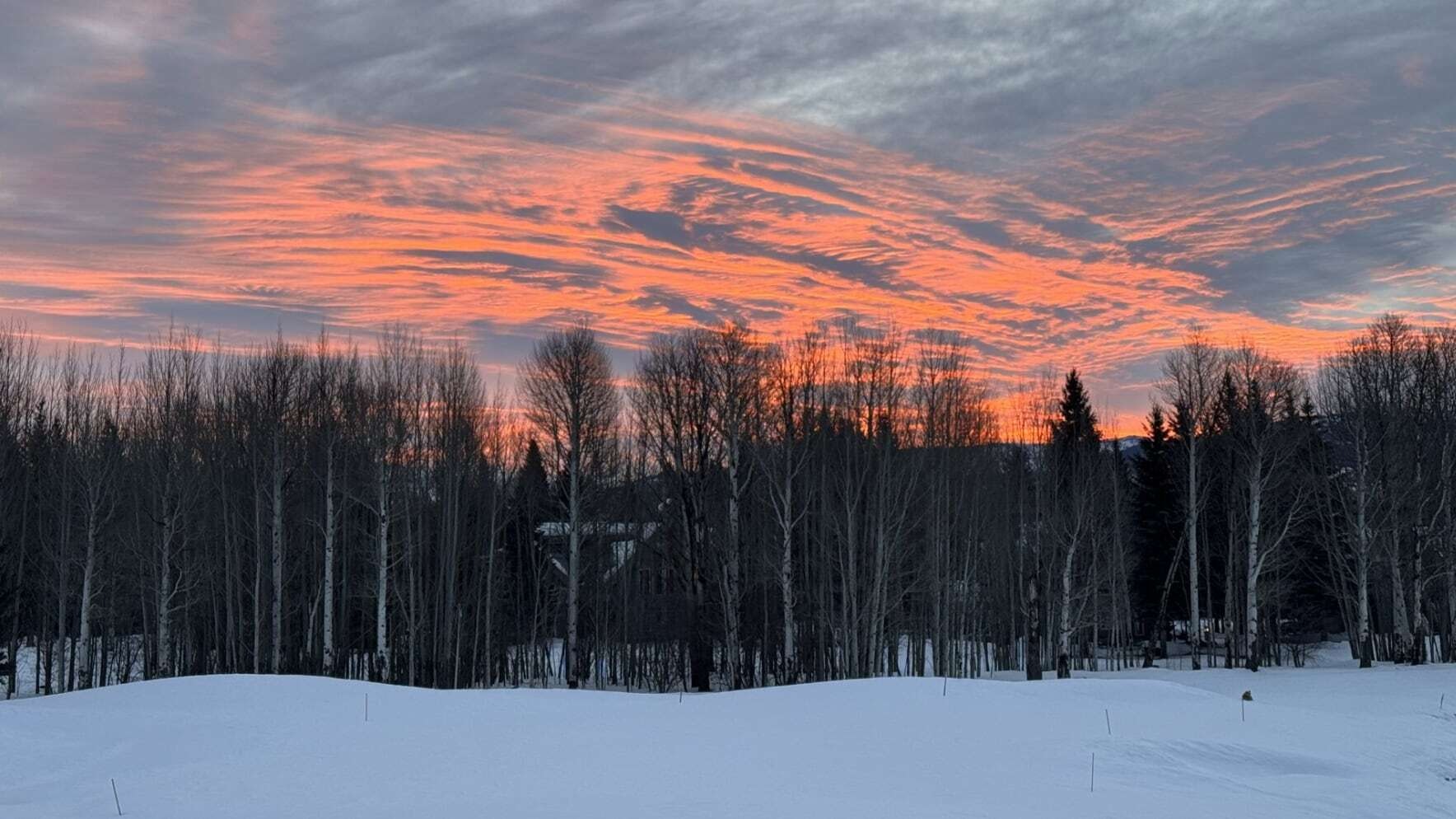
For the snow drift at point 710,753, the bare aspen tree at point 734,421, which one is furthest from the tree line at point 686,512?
the snow drift at point 710,753

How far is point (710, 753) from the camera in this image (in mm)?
19109

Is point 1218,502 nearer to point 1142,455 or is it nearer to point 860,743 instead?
point 1142,455

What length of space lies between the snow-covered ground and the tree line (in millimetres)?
15037

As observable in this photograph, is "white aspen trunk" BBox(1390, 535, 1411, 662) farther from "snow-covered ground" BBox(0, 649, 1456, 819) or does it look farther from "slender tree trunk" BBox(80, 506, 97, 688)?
"slender tree trunk" BBox(80, 506, 97, 688)

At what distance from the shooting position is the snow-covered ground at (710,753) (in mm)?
16016

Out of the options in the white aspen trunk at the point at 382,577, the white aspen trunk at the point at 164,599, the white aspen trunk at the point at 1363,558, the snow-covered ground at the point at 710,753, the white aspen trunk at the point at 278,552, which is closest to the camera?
the snow-covered ground at the point at 710,753

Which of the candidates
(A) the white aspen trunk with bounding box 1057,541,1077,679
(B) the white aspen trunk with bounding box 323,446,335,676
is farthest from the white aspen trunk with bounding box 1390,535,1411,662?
(B) the white aspen trunk with bounding box 323,446,335,676

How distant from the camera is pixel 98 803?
16203 millimetres

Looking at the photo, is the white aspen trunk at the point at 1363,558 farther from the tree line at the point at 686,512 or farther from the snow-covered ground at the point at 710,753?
the snow-covered ground at the point at 710,753

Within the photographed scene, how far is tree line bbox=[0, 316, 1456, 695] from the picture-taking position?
41250 mm

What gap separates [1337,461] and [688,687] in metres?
30.0

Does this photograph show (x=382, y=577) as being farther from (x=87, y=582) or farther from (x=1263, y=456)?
(x=1263, y=456)

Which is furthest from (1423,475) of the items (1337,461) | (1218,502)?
(1218,502)

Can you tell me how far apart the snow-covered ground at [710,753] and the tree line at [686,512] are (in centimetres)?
1504
